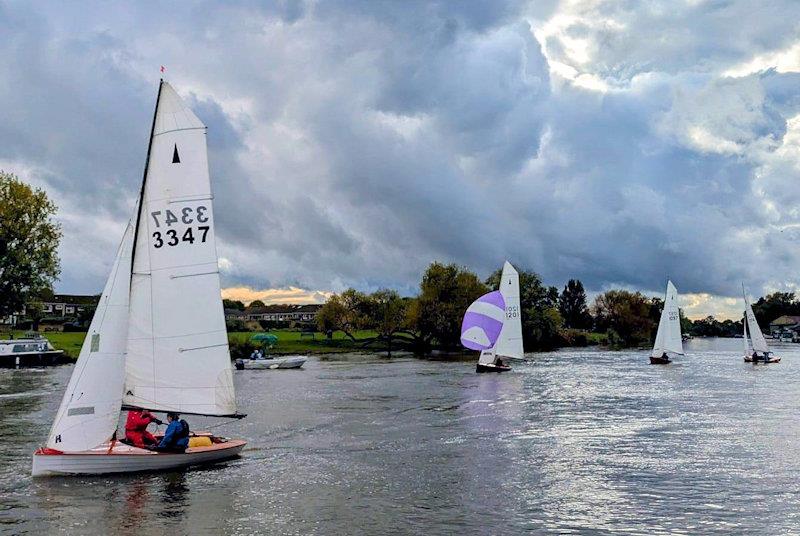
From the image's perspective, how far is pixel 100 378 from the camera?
22359mm

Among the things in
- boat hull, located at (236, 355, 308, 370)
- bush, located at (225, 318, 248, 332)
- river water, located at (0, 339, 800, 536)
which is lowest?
river water, located at (0, 339, 800, 536)

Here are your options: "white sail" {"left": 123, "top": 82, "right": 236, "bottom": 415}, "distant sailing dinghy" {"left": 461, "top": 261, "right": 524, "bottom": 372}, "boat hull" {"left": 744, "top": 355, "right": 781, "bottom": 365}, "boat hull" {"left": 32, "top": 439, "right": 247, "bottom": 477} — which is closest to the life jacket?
"boat hull" {"left": 32, "top": 439, "right": 247, "bottom": 477}

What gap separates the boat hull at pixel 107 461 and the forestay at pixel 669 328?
71.1 metres

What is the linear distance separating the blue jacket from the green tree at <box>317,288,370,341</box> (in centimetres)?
10251

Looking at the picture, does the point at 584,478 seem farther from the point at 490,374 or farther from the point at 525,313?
the point at 525,313

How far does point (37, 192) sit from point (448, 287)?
202 feet

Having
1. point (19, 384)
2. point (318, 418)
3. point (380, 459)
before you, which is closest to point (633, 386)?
point (318, 418)

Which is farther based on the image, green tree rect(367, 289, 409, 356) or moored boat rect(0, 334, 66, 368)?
green tree rect(367, 289, 409, 356)

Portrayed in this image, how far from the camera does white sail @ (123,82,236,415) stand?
22094mm

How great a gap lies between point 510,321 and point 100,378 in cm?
5542

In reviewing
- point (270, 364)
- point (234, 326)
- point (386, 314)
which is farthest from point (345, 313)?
point (270, 364)

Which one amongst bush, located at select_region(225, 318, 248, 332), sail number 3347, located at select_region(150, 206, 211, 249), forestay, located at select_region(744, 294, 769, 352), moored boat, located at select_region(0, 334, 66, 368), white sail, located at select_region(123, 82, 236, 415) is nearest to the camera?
white sail, located at select_region(123, 82, 236, 415)

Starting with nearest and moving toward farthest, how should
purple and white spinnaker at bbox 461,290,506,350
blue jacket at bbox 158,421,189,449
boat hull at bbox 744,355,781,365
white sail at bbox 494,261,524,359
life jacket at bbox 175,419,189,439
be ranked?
blue jacket at bbox 158,421,189,449
life jacket at bbox 175,419,189,439
purple and white spinnaker at bbox 461,290,506,350
white sail at bbox 494,261,524,359
boat hull at bbox 744,355,781,365

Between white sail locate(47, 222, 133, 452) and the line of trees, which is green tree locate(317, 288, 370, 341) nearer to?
the line of trees
